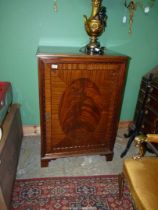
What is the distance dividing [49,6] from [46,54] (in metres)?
0.68

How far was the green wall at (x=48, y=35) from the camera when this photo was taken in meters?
1.67

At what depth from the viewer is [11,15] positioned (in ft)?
5.43

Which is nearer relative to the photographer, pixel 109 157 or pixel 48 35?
pixel 48 35

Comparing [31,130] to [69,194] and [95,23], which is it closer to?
[69,194]

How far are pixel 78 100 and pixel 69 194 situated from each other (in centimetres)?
82

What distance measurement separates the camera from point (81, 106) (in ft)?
5.07

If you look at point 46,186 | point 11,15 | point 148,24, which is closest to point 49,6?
point 11,15

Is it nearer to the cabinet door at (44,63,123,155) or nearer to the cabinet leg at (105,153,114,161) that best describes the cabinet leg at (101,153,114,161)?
the cabinet leg at (105,153,114,161)

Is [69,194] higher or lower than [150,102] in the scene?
lower

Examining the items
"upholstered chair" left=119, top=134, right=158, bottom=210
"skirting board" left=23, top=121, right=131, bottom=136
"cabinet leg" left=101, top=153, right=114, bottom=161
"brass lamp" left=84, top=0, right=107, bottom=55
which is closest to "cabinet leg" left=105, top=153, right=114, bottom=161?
"cabinet leg" left=101, top=153, right=114, bottom=161

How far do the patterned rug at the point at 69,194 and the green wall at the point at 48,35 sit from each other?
0.88 metres

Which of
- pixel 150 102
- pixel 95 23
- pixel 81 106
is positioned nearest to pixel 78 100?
pixel 81 106

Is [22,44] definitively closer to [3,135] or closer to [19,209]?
[3,135]

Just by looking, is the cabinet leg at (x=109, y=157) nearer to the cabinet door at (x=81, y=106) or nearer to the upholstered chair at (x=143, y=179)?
the cabinet door at (x=81, y=106)
